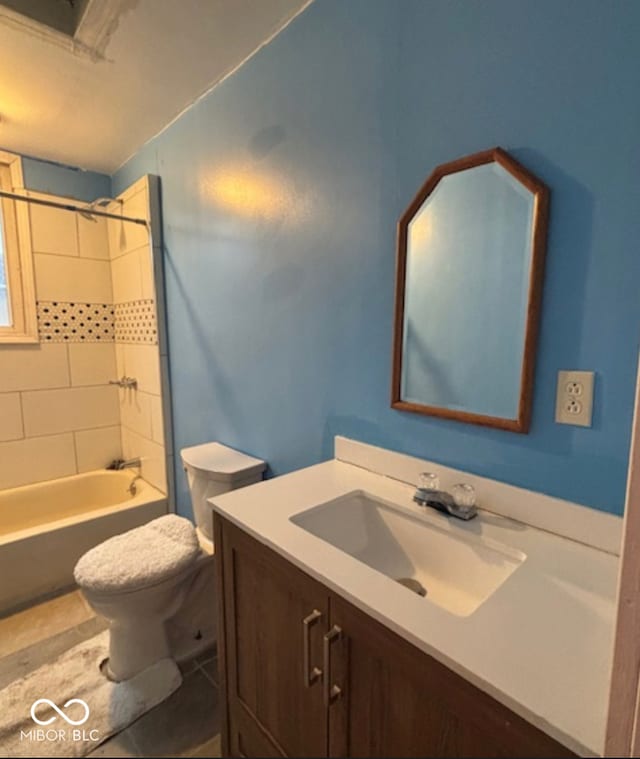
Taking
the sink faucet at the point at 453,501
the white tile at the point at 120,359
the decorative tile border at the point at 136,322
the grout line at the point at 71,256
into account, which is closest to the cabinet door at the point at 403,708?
the sink faucet at the point at 453,501

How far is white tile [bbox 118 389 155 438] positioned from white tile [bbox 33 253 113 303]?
678 mm

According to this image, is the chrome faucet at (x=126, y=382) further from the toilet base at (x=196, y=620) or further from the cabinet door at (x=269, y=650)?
the cabinet door at (x=269, y=650)

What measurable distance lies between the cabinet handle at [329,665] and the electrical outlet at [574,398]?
2.18 ft

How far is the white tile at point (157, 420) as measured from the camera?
2289 mm

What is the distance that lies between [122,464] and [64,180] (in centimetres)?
187

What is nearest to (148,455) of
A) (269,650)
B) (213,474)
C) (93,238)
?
(213,474)

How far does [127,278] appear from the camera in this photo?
2.49m

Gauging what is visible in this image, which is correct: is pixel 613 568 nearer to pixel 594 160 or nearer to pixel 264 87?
pixel 594 160

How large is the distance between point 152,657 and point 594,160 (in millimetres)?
2093

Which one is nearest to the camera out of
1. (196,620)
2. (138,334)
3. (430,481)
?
(430,481)

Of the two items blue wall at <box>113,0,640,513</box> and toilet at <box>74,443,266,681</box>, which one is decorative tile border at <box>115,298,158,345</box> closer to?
blue wall at <box>113,0,640,513</box>

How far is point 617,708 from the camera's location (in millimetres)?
440

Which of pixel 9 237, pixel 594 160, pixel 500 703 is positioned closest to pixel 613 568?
pixel 500 703

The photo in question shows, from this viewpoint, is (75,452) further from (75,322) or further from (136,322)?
(136,322)
